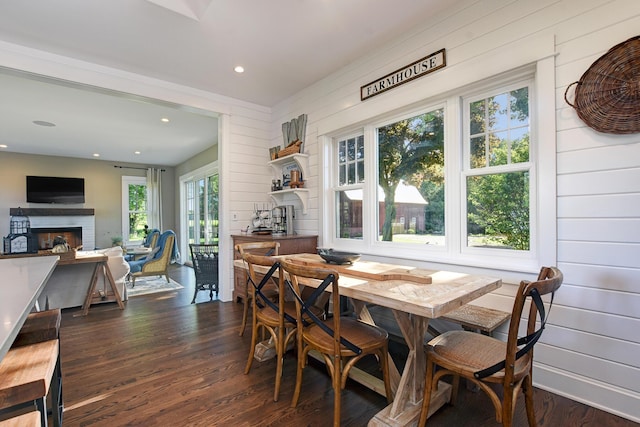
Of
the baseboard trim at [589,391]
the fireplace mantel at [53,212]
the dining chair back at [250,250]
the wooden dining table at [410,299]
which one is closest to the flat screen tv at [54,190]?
the fireplace mantel at [53,212]

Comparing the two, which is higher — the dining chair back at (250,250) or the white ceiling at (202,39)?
the white ceiling at (202,39)

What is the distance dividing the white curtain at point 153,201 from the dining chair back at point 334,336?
315 inches

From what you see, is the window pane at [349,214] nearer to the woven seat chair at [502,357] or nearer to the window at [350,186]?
the window at [350,186]

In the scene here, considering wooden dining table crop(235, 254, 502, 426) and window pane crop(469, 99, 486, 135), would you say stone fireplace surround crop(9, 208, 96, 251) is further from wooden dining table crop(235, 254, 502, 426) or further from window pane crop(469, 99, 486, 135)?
window pane crop(469, 99, 486, 135)

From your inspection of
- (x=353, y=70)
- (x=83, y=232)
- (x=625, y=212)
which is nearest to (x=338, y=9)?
(x=353, y=70)

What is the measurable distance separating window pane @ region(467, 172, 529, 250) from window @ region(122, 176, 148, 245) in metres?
8.78

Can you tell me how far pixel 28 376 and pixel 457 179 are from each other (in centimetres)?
273

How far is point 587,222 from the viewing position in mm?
1890

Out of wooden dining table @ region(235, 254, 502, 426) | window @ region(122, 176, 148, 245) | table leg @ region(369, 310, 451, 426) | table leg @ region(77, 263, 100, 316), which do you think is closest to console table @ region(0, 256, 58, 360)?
wooden dining table @ region(235, 254, 502, 426)

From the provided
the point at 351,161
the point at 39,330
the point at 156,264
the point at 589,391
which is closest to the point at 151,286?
the point at 156,264

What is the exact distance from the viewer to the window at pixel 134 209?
8406 mm

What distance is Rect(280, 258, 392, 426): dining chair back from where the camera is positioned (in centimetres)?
160

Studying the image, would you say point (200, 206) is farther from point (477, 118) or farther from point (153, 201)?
point (477, 118)

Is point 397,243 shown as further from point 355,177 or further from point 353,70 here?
point 353,70
